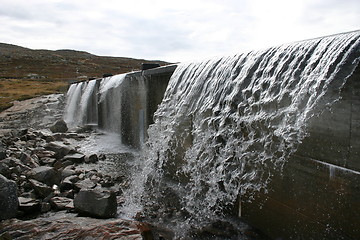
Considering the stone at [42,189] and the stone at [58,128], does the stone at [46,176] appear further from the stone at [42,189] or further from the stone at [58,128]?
the stone at [58,128]

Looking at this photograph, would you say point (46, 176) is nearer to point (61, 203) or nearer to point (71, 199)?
point (71, 199)

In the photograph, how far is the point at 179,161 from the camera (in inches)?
263

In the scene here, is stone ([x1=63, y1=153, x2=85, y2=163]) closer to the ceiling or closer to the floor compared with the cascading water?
closer to the floor

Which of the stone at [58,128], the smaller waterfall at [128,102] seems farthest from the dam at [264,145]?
the stone at [58,128]

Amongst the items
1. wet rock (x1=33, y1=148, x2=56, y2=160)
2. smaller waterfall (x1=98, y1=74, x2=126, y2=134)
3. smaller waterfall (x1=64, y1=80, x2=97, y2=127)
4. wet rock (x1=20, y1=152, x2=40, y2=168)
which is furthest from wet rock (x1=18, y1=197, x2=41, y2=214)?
smaller waterfall (x1=64, y1=80, x2=97, y2=127)

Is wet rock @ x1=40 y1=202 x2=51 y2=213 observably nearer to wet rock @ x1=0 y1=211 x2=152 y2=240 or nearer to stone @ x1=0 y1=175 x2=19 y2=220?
stone @ x1=0 y1=175 x2=19 y2=220

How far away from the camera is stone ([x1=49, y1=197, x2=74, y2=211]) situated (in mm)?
5008

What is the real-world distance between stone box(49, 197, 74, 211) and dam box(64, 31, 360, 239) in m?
0.95

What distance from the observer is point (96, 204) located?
185 inches

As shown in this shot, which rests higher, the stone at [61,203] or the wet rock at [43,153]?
the wet rock at [43,153]

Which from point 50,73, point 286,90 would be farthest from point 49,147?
point 50,73

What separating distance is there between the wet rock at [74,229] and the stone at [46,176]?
213 cm

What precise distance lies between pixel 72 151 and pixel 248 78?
21.0ft

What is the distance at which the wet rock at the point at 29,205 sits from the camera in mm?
4875
